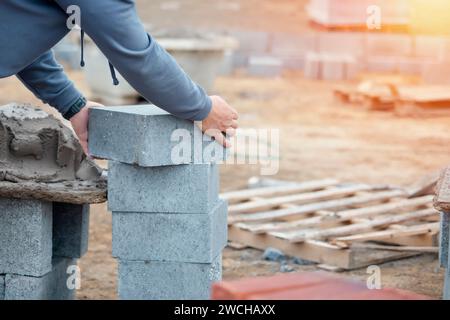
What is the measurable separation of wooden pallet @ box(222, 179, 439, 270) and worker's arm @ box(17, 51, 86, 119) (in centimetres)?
209

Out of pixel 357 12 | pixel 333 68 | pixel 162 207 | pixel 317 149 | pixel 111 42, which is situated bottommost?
pixel 162 207

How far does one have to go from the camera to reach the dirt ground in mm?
5523

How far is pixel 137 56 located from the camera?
3.57 m

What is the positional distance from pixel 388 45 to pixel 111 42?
12879 mm

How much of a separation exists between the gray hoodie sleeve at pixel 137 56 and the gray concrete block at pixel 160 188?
1.02ft

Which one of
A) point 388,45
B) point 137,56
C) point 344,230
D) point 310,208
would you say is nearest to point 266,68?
point 388,45

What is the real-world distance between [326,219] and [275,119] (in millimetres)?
5258

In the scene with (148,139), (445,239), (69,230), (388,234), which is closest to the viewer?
(148,139)

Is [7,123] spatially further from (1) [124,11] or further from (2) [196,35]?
(2) [196,35]

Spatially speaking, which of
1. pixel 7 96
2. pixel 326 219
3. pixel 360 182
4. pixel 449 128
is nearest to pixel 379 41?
pixel 449 128

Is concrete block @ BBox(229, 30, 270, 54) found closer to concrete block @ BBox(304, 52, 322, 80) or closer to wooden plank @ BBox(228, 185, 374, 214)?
concrete block @ BBox(304, 52, 322, 80)

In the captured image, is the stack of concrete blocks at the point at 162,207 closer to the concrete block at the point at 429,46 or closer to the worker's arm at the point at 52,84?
the worker's arm at the point at 52,84

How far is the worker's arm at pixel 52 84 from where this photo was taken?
4152mm

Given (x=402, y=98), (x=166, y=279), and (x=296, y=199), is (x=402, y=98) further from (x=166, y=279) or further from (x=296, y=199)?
(x=166, y=279)
